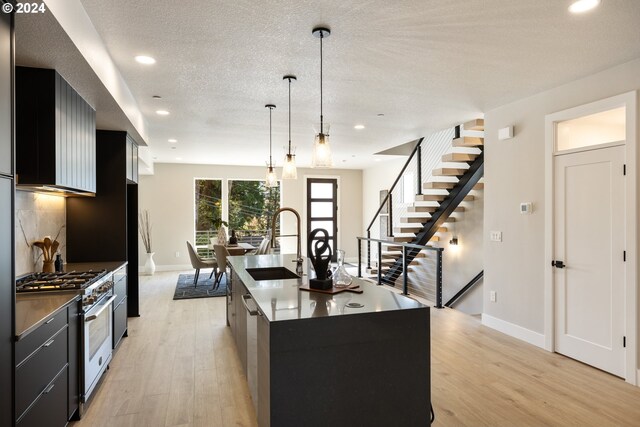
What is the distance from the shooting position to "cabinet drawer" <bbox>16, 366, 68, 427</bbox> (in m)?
1.89

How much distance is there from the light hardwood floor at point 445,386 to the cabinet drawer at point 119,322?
6.3 inches

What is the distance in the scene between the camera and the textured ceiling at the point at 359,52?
2.34 metres

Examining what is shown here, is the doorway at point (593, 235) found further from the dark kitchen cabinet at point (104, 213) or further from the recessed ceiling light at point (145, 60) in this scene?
the dark kitchen cabinet at point (104, 213)

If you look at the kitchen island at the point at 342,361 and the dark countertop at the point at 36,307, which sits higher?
the dark countertop at the point at 36,307

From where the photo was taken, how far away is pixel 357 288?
248 centimetres

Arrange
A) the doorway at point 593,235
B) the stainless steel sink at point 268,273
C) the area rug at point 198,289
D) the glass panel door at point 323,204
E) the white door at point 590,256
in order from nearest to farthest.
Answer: the doorway at point 593,235 → the white door at point 590,256 → the stainless steel sink at point 268,273 → the area rug at point 198,289 → the glass panel door at point 323,204

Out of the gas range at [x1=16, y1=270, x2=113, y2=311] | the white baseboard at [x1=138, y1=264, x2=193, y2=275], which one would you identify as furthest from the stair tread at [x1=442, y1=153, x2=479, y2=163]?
the white baseboard at [x1=138, y1=264, x2=193, y2=275]

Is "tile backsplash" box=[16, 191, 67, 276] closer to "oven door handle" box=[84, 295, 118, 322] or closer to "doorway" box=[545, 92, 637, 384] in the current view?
"oven door handle" box=[84, 295, 118, 322]

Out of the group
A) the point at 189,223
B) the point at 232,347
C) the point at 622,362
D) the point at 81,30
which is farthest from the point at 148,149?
the point at 622,362

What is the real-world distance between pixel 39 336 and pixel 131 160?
3.24 meters

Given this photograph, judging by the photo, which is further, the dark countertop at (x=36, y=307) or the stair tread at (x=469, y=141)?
the stair tread at (x=469, y=141)

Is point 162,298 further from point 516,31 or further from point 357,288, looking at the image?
point 516,31

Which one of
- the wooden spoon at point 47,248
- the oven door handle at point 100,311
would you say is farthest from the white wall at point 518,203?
the wooden spoon at point 47,248

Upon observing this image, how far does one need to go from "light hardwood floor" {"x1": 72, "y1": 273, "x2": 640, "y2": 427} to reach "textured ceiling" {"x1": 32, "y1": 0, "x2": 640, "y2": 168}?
8.69 feet
